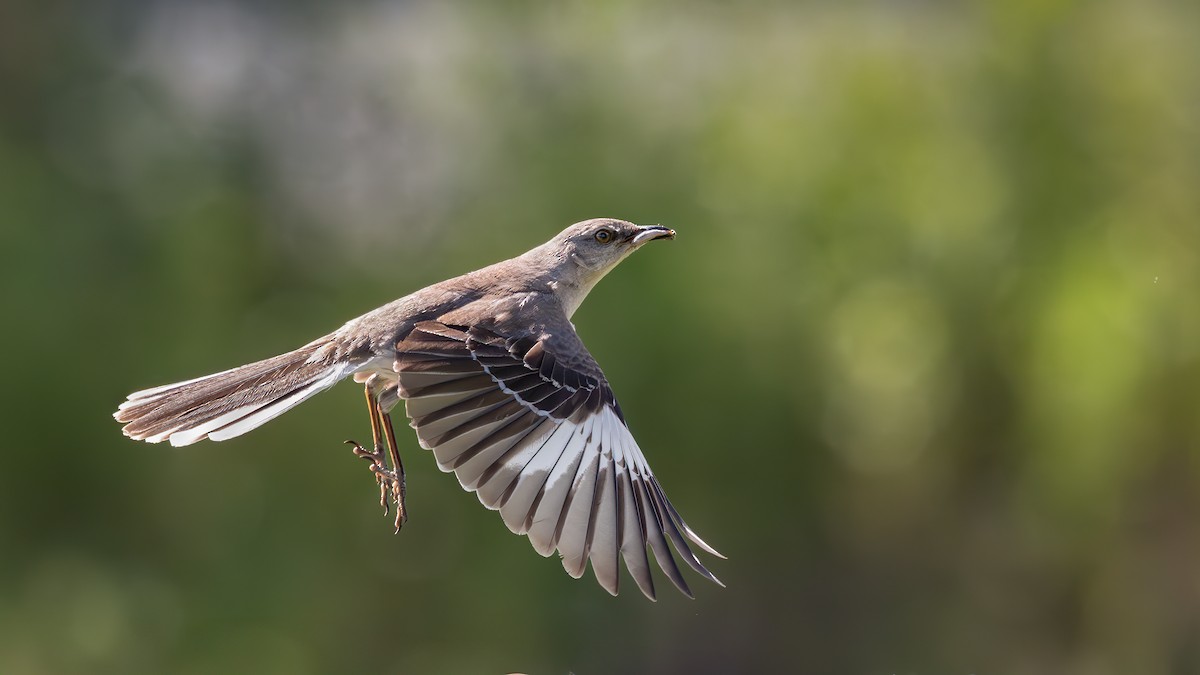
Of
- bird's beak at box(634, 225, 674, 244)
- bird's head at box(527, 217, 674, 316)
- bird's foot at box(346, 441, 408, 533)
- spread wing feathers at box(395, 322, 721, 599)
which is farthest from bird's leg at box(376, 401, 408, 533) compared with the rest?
bird's beak at box(634, 225, 674, 244)

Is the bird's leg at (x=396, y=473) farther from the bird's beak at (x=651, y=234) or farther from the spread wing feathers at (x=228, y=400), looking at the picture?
the bird's beak at (x=651, y=234)

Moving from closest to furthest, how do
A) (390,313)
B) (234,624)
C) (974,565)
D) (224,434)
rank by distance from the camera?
(224,434), (390,313), (234,624), (974,565)

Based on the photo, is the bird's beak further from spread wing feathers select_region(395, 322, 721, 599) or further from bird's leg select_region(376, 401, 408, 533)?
bird's leg select_region(376, 401, 408, 533)

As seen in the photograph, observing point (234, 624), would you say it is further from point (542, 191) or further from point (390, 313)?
point (390, 313)

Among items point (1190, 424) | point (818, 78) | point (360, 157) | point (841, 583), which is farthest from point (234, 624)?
point (1190, 424)

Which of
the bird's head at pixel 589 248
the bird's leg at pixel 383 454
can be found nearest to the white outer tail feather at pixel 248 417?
the bird's leg at pixel 383 454

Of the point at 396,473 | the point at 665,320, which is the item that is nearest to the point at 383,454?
the point at 396,473
